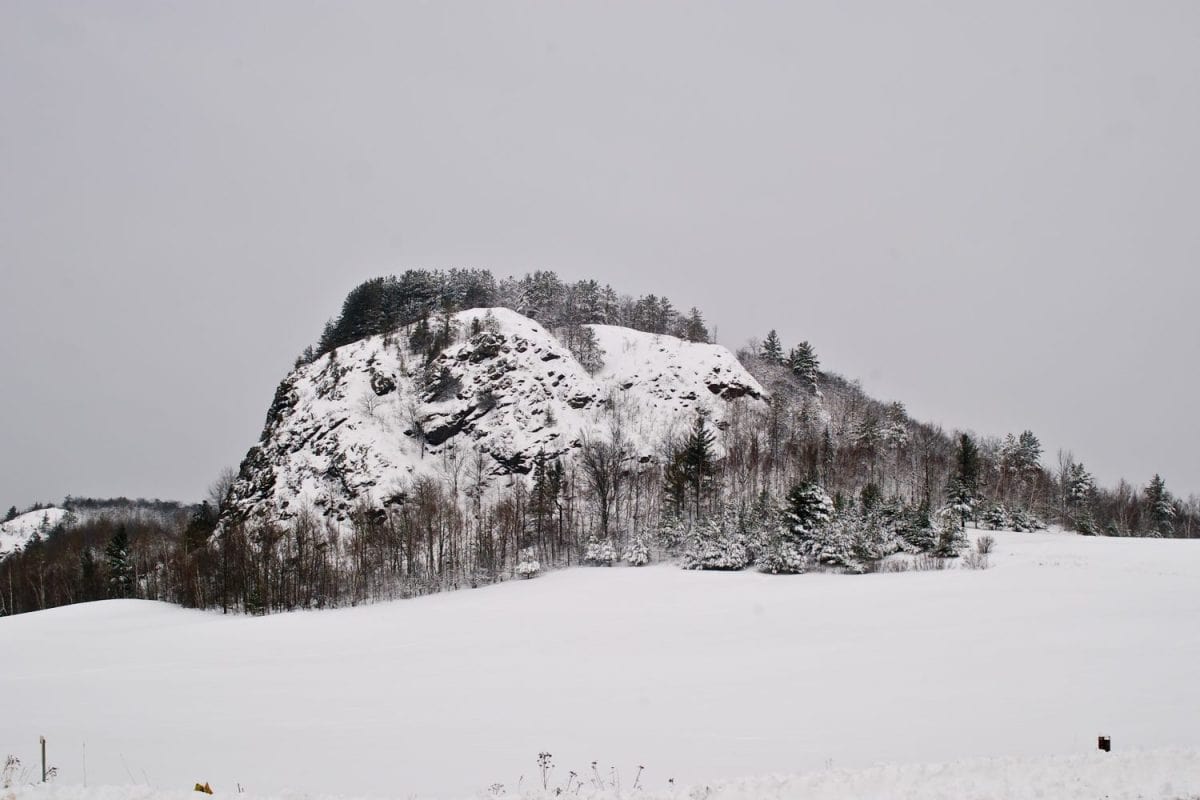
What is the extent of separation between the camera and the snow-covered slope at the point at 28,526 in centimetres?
13088

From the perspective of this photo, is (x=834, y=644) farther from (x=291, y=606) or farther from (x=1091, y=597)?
(x=291, y=606)

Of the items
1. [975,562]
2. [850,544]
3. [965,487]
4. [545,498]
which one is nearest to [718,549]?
[850,544]

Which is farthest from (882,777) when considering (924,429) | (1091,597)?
(924,429)

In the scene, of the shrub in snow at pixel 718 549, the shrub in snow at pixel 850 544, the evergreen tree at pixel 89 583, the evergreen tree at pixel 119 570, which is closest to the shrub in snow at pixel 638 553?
the shrub in snow at pixel 718 549

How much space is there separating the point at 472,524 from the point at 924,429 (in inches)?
3415

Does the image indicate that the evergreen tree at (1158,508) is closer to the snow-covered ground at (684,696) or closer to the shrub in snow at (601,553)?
the snow-covered ground at (684,696)

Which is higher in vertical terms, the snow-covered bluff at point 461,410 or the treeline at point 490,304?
the treeline at point 490,304

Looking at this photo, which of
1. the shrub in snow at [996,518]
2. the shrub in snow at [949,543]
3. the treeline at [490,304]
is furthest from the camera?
the treeline at [490,304]

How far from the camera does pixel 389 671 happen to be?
24.2m

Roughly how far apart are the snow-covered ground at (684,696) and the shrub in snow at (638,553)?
18.6 m

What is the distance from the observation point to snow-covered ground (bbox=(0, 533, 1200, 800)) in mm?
13430

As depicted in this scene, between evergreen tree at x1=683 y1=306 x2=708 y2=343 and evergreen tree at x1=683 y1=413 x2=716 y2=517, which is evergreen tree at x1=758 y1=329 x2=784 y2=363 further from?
evergreen tree at x1=683 y1=413 x2=716 y2=517

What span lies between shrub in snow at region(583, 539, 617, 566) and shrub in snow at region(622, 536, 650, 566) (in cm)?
169

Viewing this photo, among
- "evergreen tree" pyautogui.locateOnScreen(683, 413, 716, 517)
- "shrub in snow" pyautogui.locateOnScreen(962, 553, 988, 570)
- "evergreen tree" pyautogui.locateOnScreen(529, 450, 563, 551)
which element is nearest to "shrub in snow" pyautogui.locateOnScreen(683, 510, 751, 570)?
"evergreen tree" pyautogui.locateOnScreen(683, 413, 716, 517)
